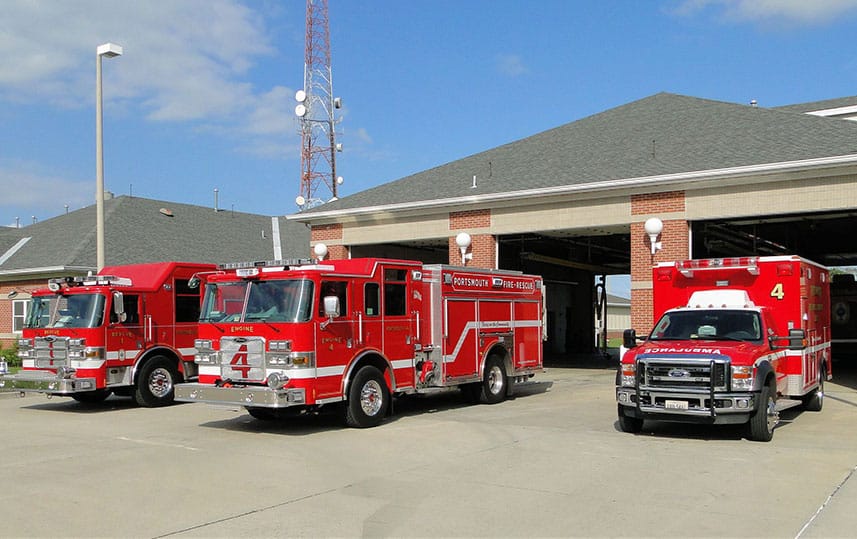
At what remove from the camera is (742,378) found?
36.2 feet

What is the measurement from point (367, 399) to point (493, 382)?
4134 mm

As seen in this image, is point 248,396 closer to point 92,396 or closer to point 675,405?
point 675,405

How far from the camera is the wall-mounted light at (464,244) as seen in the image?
912 inches

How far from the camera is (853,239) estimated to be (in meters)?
29.8

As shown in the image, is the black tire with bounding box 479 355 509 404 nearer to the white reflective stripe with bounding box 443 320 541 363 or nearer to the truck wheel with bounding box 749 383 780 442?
the white reflective stripe with bounding box 443 320 541 363

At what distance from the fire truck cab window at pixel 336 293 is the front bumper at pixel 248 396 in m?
1.32

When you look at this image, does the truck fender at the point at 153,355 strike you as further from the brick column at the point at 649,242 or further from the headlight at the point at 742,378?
the headlight at the point at 742,378

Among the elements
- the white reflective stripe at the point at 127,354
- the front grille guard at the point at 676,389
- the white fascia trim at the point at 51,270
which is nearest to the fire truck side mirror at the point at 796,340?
the front grille guard at the point at 676,389

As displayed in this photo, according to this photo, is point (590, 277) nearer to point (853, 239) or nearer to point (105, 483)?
point (853, 239)

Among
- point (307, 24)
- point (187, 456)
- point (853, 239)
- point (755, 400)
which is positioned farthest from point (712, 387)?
point (307, 24)

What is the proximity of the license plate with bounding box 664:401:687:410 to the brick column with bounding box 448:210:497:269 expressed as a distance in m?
12.1

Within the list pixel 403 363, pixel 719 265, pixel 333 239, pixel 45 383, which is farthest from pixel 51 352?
pixel 719 265

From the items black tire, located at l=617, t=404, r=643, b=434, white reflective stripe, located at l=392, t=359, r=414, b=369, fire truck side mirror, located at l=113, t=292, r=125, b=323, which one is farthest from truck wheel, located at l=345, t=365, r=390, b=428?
fire truck side mirror, located at l=113, t=292, r=125, b=323

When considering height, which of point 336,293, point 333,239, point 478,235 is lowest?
point 336,293
